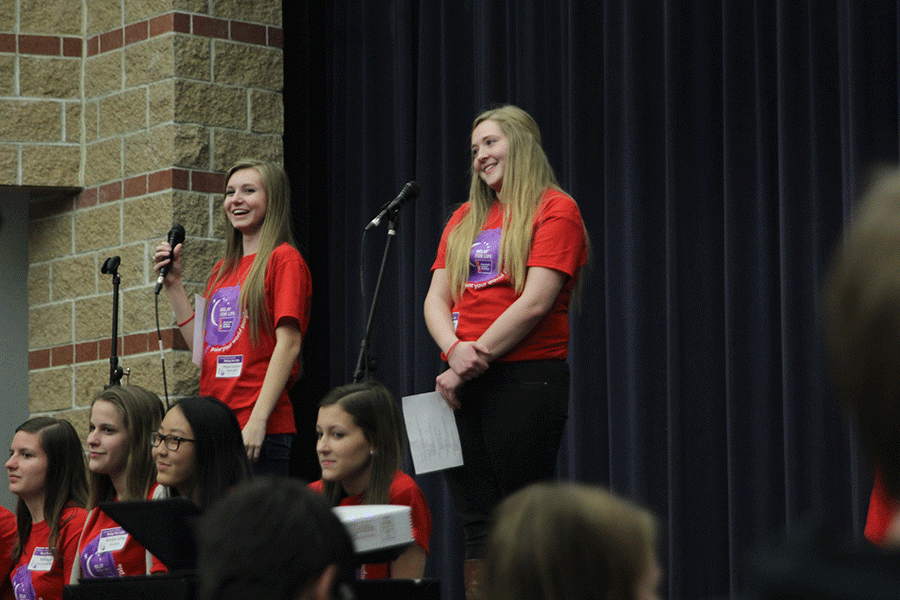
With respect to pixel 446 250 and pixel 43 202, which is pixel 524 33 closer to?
pixel 446 250

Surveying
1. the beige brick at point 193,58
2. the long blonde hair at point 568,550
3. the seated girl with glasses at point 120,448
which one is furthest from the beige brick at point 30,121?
the long blonde hair at point 568,550

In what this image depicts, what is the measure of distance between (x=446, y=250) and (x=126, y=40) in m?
2.12

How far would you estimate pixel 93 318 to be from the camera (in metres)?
4.67

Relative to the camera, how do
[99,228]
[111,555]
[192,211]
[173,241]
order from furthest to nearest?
[99,228]
[192,211]
[173,241]
[111,555]

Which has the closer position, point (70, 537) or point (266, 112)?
point (70, 537)

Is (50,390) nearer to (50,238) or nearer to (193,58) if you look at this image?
(50,238)

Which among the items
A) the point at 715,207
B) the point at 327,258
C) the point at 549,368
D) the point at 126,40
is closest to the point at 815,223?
the point at 715,207

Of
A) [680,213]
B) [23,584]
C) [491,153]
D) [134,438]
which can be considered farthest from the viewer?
[680,213]

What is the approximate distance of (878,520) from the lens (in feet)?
7.32

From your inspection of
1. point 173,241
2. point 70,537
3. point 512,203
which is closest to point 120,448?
point 70,537

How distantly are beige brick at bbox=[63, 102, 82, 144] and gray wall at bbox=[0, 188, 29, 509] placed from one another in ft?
1.22

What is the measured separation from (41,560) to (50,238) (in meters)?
1.84

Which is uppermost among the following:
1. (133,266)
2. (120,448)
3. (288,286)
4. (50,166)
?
(50,166)

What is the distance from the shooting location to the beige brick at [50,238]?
4836 millimetres
